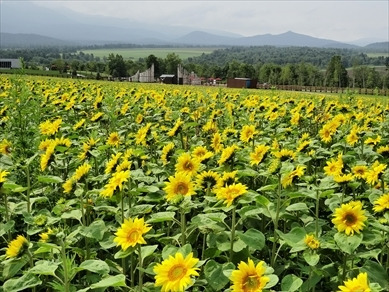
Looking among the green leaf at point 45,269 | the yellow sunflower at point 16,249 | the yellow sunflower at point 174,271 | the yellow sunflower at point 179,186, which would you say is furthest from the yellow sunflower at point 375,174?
the yellow sunflower at point 16,249

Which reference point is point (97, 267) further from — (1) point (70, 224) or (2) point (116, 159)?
(1) point (70, 224)

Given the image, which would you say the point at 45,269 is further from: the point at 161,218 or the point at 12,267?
the point at 161,218

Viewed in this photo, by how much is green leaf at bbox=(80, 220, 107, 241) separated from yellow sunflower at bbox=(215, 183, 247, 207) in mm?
751

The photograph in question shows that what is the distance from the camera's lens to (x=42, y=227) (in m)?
2.55

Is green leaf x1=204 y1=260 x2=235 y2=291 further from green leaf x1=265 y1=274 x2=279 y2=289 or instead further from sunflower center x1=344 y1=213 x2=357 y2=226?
sunflower center x1=344 y1=213 x2=357 y2=226

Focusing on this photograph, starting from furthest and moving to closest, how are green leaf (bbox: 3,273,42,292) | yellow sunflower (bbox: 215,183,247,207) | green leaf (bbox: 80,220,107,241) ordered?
green leaf (bbox: 80,220,107,241) → yellow sunflower (bbox: 215,183,247,207) → green leaf (bbox: 3,273,42,292)

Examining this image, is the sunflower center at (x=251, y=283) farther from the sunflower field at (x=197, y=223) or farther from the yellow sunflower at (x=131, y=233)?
the yellow sunflower at (x=131, y=233)

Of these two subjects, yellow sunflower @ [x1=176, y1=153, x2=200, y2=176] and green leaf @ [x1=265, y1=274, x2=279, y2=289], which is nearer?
green leaf @ [x1=265, y1=274, x2=279, y2=289]

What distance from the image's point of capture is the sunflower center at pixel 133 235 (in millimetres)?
2033

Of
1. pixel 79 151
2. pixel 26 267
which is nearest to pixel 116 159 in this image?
pixel 26 267

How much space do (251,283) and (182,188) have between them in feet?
2.78

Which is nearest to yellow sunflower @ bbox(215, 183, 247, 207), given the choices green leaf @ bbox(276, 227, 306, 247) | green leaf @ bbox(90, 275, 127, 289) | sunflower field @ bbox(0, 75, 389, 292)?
sunflower field @ bbox(0, 75, 389, 292)

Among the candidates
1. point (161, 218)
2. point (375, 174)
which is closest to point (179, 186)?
point (161, 218)

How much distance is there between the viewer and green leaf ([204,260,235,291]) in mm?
2150
